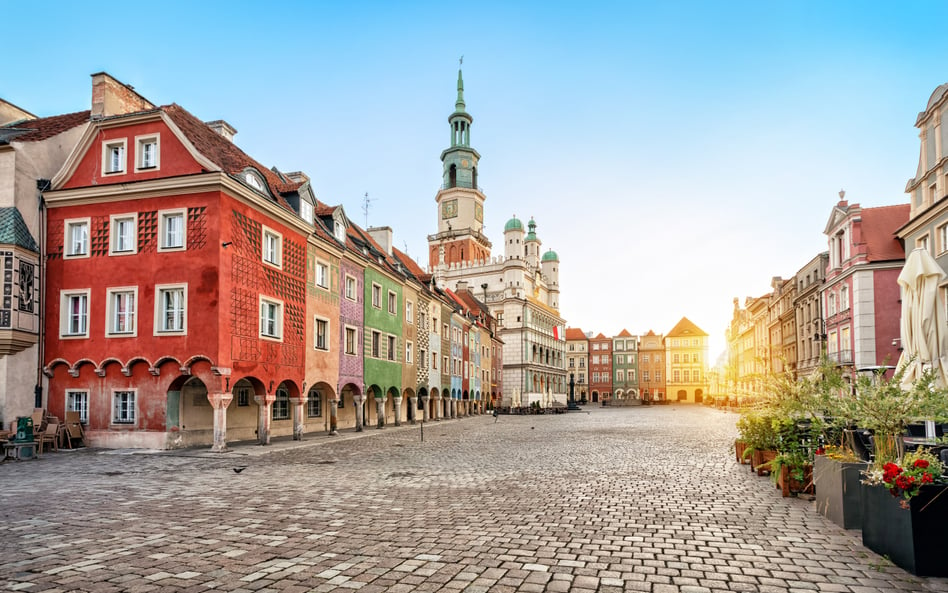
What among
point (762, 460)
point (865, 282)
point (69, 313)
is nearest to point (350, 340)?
point (69, 313)

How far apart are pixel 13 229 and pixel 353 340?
14157 mm

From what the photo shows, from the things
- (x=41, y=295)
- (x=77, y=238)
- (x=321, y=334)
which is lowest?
(x=321, y=334)

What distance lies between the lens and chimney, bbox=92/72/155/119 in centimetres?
2330

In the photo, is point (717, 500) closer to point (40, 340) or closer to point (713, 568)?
point (713, 568)

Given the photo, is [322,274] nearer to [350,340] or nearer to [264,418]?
[350,340]

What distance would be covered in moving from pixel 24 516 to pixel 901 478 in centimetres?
1125

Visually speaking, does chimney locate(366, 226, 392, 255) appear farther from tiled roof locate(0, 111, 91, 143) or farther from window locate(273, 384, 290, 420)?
tiled roof locate(0, 111, 91, 143)

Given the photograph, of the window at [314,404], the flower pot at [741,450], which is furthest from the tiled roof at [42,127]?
the flower pot at [741,450]

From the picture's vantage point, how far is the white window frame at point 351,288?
30259mm

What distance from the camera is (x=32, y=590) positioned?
5.93 metres

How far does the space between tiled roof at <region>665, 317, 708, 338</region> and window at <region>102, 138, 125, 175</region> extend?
4720 inches

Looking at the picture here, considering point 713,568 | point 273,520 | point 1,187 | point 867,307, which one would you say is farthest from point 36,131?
point 867,307

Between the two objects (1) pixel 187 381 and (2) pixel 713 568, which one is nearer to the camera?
(2) pixel 713 568

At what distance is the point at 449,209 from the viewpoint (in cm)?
9588
